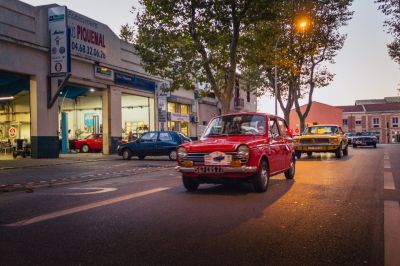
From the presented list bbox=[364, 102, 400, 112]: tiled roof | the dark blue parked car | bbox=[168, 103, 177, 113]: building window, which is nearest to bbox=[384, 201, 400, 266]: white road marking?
the dark blue parked car

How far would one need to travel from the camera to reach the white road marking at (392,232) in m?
3.90

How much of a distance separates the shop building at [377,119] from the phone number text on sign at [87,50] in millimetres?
81473

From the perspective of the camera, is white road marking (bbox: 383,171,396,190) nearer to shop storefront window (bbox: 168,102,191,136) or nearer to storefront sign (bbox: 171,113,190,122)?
shop storefront window (bbox: 168,102,191,136)

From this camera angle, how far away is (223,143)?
27.0 feet

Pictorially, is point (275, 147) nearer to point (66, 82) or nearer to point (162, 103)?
point (66, 82)

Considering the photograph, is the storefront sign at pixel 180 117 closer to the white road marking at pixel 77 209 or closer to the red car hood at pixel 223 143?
the red car hood at pixel 223 143

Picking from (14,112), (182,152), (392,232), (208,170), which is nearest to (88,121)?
(14,112)

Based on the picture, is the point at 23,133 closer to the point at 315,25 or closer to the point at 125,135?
the point at 125,135

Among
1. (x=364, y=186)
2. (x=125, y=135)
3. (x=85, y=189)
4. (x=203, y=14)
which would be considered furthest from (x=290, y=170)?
(x=125, y=135)

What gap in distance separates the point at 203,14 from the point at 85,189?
51.7 ft

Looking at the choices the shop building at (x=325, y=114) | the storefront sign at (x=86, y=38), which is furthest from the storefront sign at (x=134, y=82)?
the shop building at (x=325, y=114)

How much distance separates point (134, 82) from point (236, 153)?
24.0 meters

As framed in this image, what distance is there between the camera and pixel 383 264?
3721 millimetres

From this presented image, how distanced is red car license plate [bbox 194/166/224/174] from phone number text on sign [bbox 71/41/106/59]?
18.3 metres
